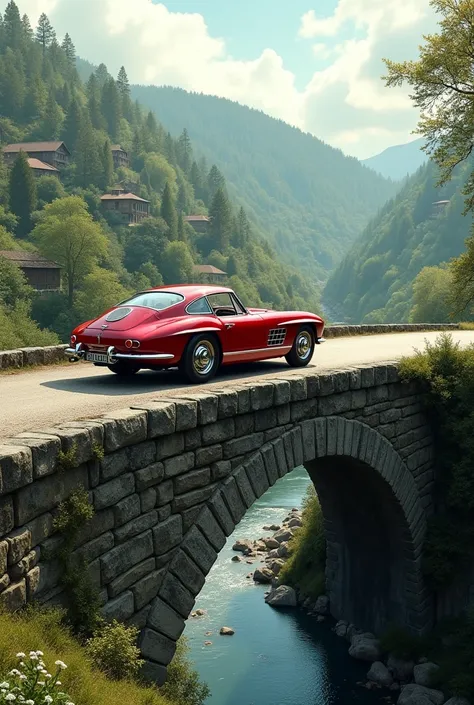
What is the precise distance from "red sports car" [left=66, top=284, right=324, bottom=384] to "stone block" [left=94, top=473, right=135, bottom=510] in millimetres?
2246

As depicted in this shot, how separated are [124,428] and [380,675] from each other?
1080 centimetres

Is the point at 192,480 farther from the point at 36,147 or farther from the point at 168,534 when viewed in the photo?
the point at 36,147

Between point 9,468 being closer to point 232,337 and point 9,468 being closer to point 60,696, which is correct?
point 60,696

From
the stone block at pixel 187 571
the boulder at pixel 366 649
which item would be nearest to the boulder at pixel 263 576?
the boulder at pixel 366 649

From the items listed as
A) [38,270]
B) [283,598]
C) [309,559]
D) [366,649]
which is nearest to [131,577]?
[366,649]

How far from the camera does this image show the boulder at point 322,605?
1814cm

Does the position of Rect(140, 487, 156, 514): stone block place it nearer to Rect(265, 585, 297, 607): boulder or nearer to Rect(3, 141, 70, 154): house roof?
Rect(265, 585, 297, 607): boulder

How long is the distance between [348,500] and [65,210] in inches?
2341

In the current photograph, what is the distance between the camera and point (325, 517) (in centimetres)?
1717

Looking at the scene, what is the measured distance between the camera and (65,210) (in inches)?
2751

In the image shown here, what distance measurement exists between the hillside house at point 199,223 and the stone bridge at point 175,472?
345 ft

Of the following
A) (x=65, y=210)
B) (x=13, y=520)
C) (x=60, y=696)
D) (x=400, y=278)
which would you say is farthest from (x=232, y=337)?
(x=400, y=278)

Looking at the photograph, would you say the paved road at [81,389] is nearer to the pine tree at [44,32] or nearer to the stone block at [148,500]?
the stone block at [148,500]

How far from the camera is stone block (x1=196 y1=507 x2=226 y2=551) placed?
311 inches
